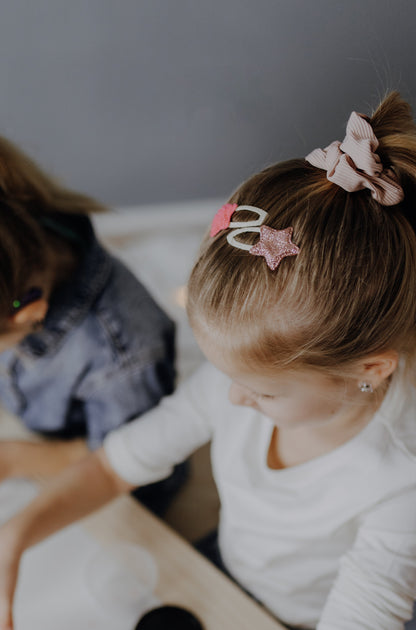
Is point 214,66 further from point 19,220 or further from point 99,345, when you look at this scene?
point 99,345

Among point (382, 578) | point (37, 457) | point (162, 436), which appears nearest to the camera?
point (382, 578)

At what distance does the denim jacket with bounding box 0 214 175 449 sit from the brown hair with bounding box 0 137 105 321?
0.07 m

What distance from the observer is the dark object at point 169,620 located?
2.12 ft

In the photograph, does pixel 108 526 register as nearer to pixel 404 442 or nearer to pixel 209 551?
pixel 209 551

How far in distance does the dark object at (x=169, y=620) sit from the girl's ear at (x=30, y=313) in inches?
16.4

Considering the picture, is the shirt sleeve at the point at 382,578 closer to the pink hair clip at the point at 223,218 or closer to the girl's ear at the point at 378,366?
the girl's ear at the point at 378,366

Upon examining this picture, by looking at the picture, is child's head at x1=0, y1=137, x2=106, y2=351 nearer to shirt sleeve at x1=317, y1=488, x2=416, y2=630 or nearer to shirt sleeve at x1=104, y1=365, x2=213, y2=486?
shirt sleeve at x1=104, y1=365, x2=213, y2=486

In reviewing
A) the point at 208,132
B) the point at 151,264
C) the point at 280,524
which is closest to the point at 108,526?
the point at 280,524

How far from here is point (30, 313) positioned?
0.85m

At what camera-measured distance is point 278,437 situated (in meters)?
0.77

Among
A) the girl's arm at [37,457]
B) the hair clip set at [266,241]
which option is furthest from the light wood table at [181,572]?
the hair clip set at [266,241]

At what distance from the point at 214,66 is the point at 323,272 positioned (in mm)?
299

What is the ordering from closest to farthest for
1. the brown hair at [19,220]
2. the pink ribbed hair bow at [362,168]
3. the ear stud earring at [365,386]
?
1. the pink ribbed hair bow at [362,168]
2. the ear stud earring at [365,386]
3. the brown hair at [19,220]

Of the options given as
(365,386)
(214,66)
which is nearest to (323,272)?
(365,386)
